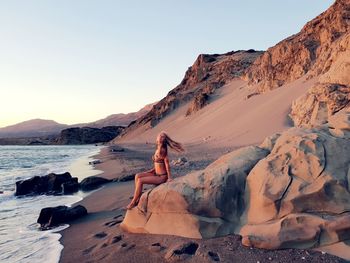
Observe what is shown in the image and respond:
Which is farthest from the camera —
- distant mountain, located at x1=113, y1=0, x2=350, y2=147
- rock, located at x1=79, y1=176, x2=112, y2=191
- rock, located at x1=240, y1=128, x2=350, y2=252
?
distant mountain, located at x1=113, y1=0, x2=350, y2=147

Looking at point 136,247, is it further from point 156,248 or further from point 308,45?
point 308,45

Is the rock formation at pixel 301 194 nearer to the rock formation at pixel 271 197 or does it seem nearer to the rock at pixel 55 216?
the rock formation at pixel 271 197

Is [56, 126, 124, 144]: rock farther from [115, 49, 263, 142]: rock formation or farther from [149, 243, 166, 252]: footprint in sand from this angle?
[149, 243, 166, 252]: footprint in sand

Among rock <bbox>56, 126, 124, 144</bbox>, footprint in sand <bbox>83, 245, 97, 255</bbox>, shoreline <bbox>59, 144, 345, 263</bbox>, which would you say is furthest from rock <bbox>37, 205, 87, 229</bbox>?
rock <bbox>56, 126, 124, 144</bbox>

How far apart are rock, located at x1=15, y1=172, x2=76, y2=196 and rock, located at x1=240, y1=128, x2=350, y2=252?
1045cm

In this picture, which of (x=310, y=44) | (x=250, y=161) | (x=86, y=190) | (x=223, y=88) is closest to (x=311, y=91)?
(x=86, y=190)

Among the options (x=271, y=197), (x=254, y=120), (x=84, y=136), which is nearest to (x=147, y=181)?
(x=271, y=197)

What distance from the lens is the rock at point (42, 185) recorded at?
14.8 metres

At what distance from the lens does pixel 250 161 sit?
7000 mm

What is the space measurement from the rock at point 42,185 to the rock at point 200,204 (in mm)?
8734

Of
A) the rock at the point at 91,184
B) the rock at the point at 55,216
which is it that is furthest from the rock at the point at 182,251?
the rock at the point at 91,184

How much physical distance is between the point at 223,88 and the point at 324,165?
6597 centimetres

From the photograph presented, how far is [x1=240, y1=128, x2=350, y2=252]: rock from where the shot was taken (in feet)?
18.3

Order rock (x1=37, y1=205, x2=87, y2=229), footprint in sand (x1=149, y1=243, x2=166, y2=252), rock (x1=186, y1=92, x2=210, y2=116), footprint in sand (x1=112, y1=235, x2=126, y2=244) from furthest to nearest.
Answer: rock (x1=186, y1=92, x2=210, y2=116) < rock (x1=37, y1=205, x2=87, y2=229) < footprint in sand (x1=112, y1=235, x2=126, y2=244) < footprint in sand (x1=149, y1=243, x2=166, y2=252)
